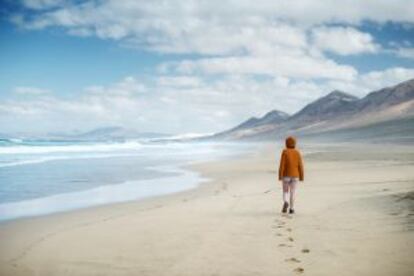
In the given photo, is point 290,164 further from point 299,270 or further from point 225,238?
point 299,270

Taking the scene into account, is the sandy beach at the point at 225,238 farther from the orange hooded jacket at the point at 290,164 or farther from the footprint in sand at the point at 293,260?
the orange hooded jacket at the point at 290,164

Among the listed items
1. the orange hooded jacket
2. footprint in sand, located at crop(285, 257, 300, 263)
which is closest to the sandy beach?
footprint in sand, located at crop(285, 257, 300, 263)

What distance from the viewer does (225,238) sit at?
31.4ft

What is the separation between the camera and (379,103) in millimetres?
180000

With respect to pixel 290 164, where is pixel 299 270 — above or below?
below

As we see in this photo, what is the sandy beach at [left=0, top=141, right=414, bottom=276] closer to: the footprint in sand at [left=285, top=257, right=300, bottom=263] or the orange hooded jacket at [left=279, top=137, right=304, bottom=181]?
the footprint in sand at [left=285, top=257, right=300, bottom=263]

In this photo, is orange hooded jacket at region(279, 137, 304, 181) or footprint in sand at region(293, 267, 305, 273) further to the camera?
orange hooded jacket at region(279, 137, 304, 181)

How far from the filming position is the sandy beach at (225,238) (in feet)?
25.5

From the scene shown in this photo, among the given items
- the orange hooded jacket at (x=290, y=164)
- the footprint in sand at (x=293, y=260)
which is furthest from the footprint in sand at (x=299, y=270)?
the orange hooded jacket at (x=290, y=164)

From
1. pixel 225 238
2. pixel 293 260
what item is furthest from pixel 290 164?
pixel 293 260

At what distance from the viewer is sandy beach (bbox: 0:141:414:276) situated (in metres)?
7.77

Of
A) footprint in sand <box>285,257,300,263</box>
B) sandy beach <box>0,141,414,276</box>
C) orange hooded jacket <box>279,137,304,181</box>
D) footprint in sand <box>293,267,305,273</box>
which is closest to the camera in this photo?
footprint in sand <box>293,267,305,273</box>

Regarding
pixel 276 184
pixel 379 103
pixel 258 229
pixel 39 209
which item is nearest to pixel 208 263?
pixel 258 229

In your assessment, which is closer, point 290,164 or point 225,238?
point 225,238
